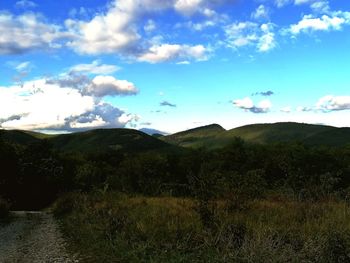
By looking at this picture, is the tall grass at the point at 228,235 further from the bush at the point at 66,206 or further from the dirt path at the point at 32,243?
the bush at the point at 66,206

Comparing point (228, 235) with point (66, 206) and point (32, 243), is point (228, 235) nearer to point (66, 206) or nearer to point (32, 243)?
point (32, 243)

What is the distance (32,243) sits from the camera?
14.6m

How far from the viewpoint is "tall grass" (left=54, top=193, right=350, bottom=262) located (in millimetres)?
8109

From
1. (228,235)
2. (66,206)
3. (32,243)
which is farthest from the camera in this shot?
(66,206)

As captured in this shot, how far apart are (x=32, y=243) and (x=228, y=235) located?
7802 mm

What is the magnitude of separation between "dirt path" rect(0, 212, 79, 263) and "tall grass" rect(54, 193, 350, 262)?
716 mm

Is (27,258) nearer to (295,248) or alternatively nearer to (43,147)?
(295,248)

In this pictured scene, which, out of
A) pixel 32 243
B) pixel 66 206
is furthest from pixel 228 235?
pixel 66 206

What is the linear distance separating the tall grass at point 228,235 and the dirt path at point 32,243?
Answer: 28.2 inches

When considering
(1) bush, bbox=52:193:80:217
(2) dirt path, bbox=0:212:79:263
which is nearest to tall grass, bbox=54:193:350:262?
(2) dirt path, bbox=0:212:79:263

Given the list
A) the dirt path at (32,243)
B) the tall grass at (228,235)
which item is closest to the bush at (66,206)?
the dirt path at (32,243)

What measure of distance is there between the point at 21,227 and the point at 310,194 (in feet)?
41.7

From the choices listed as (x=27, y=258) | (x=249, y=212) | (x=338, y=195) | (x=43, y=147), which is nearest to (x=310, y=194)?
(x=338, y=195)

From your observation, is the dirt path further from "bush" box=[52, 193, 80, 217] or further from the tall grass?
"bush" box=[52, 193, 80, 217]
